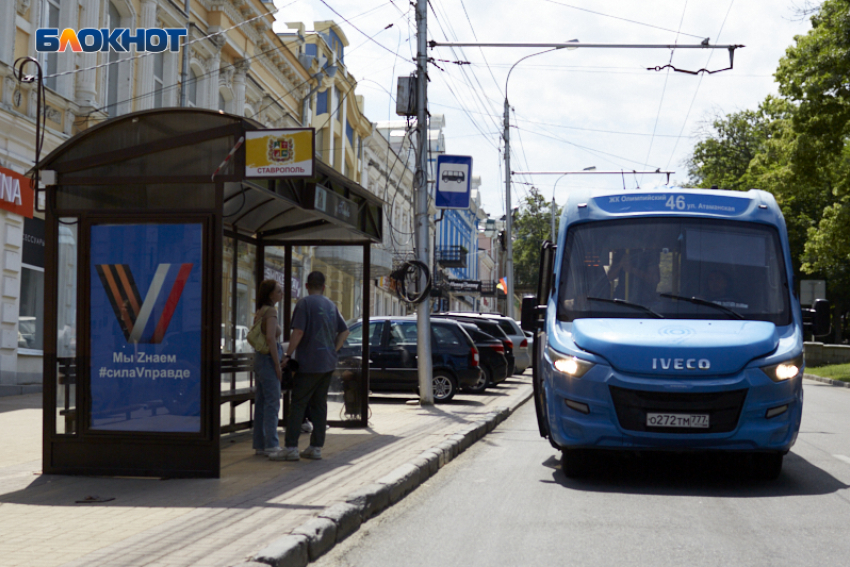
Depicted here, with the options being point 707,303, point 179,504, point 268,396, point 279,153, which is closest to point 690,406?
point 707,303

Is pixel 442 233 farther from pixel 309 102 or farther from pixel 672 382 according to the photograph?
pixel 672 382

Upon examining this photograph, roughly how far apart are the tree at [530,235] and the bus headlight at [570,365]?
225ft

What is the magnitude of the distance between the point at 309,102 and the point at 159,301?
28.9 m

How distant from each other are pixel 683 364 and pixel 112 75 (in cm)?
1729

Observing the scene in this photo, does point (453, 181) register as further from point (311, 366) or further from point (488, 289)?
point (488, 289)

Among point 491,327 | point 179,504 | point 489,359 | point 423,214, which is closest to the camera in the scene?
point 179,504

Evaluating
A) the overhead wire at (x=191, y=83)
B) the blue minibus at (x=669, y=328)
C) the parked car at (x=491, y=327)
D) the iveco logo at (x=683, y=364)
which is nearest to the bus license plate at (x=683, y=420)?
the blue minibus at (x=669, y=328)

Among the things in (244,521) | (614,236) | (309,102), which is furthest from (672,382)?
(309,102)

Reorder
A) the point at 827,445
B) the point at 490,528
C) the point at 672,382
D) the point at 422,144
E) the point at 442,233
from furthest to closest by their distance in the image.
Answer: the point at 442,233, the point at 422,144, the point at 827,445, the point at 672,382, the point at 490,528

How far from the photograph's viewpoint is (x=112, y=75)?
71.7 feet

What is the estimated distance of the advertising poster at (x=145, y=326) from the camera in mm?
8219

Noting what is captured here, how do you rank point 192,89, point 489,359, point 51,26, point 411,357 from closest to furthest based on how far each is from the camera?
1. point 411,357
2. point 51,26
3. point 489,359
4. point 192,89

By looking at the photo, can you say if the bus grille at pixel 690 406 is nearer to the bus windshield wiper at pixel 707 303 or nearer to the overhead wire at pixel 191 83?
the bus windshield wiper at pixel 707 303

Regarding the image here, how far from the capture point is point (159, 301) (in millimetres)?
8266
